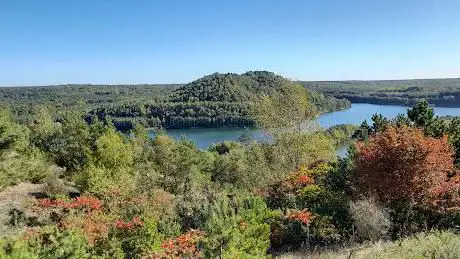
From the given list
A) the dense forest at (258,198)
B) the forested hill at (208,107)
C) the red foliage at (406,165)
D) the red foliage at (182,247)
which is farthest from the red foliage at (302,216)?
the forested hill at (208,107)

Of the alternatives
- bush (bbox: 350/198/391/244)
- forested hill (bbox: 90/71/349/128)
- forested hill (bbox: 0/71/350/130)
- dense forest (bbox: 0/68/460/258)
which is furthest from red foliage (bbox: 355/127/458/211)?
forested hill (bbox: 90/71/349/128)

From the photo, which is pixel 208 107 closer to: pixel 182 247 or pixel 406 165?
pixel 406 165

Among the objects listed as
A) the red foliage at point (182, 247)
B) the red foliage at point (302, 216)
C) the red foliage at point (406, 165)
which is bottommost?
the red foliage at point (302, 216)

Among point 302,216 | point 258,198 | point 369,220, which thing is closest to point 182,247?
point 258,198

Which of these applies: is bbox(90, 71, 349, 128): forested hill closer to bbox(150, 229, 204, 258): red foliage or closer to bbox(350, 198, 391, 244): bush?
bbox(350, 198, 391, 244): bush

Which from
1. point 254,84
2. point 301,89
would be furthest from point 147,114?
point 301,89

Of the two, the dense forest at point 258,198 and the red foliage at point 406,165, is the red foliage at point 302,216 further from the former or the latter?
the red foliage at point 406,165

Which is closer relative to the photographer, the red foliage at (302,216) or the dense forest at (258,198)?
the dense forest at (258,198)
